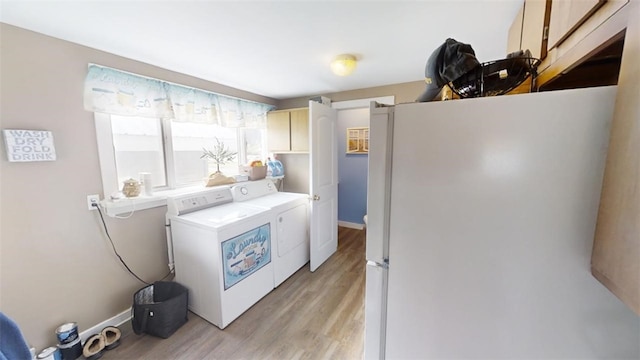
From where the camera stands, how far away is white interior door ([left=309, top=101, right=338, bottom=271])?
2.59 meters

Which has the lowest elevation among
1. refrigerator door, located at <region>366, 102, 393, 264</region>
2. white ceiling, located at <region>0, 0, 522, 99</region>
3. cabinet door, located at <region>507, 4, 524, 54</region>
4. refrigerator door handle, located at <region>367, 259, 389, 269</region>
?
refrigerator door handle, located at <region>367, 259, 389, 269</region>

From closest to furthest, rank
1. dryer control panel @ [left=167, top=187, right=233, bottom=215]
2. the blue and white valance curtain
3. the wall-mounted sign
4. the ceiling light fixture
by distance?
the wall-mounted sign < the blue and white valance curtain < the ceiling light fixture < dryer control panel @ [left=167, top=187, right=233, bottom=215]

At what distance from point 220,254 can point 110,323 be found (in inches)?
43.8

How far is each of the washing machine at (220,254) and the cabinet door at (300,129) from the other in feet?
4.22

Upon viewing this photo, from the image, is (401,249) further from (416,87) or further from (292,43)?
(416,87)

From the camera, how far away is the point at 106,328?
1806 mm

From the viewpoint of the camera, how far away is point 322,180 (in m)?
2.78

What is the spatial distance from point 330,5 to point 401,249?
131cm

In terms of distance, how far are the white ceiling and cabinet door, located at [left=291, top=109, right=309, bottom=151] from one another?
0.99 m

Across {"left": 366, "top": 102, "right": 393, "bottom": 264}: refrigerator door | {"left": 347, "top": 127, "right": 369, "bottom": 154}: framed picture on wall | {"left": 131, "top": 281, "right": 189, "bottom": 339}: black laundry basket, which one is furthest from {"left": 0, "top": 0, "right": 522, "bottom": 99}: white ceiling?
{"left": 131, "top": 281, "right": 189, "bottom": 339}: black laundry basket

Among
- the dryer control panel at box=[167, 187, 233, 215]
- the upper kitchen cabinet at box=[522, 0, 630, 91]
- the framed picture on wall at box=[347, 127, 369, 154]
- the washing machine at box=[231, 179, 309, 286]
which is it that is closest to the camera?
the upper kitchen cabinet at box=[522, 0, 630, 91]

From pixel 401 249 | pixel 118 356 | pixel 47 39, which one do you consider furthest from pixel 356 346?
pixel 47 39

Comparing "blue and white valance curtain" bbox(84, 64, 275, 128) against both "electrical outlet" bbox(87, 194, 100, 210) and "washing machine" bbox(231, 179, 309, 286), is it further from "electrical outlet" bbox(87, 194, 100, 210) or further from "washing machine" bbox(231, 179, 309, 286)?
"washing machine" bbox(231, 179, 309, 286)

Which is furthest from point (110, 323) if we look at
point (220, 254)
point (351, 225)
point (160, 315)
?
point (351, 225)
